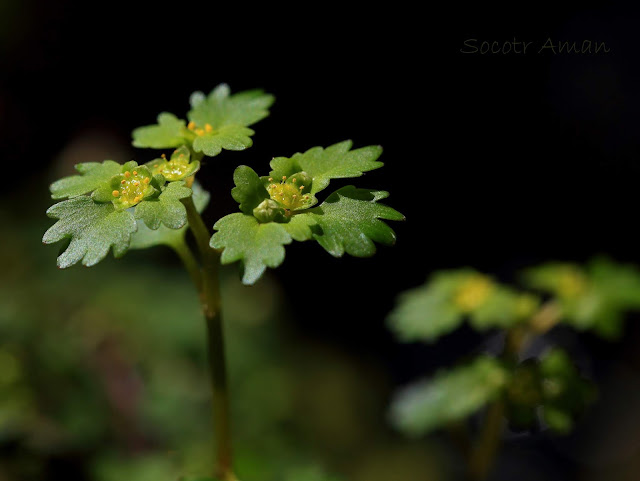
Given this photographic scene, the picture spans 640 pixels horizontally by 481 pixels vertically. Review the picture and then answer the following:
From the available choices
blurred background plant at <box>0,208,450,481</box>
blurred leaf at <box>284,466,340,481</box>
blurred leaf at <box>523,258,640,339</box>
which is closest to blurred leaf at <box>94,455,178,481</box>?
blurred background plant at <box>0,208,450,481</box>

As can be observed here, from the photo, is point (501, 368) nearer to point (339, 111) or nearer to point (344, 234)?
point (344, 234)

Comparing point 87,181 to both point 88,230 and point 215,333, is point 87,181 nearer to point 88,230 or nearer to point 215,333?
point 88,230

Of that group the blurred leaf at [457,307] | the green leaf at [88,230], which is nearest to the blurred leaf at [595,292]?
the blurred leaf at [457,307]

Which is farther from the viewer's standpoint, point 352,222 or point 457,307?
point 457,307

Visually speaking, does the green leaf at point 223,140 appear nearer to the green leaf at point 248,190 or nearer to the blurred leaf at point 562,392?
the green leaf at point 248,190

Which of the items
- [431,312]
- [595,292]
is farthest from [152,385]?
[595,292]

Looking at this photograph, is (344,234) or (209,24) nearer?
(344,234)

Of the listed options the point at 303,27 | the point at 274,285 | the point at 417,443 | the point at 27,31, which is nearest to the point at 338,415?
the point at 417,443
